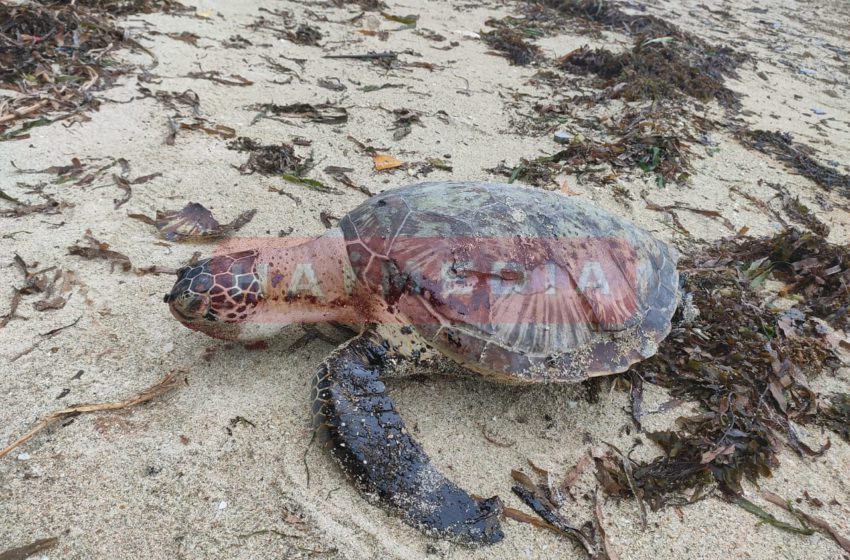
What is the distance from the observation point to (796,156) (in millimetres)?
4387

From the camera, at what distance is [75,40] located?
4.20m

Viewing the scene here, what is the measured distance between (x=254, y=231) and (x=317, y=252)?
0.92 meters

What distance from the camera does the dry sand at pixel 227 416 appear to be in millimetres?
1623

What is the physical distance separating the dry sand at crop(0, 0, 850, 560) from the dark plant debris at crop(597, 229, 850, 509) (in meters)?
0.08

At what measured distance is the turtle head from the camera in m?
1.98

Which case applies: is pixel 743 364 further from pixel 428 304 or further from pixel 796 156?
pixel 796 156

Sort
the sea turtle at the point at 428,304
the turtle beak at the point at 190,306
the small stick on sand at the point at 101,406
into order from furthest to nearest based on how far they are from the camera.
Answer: the turtle beak at the point at 190,306, the sea turtle at the point at 428,304, the small stick on sand at the point at 101,406

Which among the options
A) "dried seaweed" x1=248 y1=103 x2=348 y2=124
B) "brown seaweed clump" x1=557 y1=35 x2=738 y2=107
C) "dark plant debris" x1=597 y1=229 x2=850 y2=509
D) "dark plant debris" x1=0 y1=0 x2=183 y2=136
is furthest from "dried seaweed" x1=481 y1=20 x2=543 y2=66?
"dark plant debris" x1=0 y1=0 x2=183 y2=136

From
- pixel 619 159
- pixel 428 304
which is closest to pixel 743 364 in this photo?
pixel 428 304

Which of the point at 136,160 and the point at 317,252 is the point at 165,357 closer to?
the point at 317,252

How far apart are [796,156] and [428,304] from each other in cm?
426

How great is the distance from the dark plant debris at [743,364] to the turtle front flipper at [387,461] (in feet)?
1.97

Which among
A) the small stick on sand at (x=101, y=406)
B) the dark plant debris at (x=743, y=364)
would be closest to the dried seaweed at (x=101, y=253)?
the small stick on sand at (x=101, y=406)

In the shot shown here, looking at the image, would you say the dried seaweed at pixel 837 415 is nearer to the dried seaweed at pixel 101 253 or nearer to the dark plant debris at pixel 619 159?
the dark plant debris at pixel 619 159
